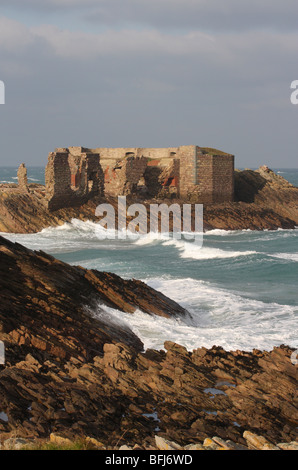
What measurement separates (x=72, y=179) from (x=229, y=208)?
33.9 ft

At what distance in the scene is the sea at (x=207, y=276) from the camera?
44.8ft

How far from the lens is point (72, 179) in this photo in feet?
129

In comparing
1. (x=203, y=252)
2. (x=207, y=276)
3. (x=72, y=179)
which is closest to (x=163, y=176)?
(x=72, y=179)

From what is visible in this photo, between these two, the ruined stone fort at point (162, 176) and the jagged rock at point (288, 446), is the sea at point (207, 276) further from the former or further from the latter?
the jagged rock at point (288, 446)

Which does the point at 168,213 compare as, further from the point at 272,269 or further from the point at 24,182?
the point at 272,269

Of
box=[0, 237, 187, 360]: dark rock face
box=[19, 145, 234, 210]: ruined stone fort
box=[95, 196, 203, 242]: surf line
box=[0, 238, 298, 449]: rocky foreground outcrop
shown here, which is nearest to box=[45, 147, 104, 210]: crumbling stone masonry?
box=[19, 145, 234, 210]: ruined stone fort

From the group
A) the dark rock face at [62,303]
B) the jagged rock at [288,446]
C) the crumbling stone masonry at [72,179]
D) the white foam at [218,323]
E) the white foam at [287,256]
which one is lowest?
the white foam at [218,323]

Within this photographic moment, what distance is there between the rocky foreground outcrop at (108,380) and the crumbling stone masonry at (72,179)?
2229cm

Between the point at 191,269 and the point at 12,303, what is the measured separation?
47.3 ft

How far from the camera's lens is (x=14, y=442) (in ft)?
21.1

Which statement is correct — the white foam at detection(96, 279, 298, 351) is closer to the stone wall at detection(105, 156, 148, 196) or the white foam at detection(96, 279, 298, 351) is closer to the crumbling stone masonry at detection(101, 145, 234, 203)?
the stone wall at detection(105, 156, 148, 196)

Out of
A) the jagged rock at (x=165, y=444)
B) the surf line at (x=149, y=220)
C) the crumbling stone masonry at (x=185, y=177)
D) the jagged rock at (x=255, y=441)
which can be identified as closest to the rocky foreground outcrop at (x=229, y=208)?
the surf line at (x=149, y=220)

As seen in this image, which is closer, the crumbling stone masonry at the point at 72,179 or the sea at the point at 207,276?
the sea at the point at 207,276
